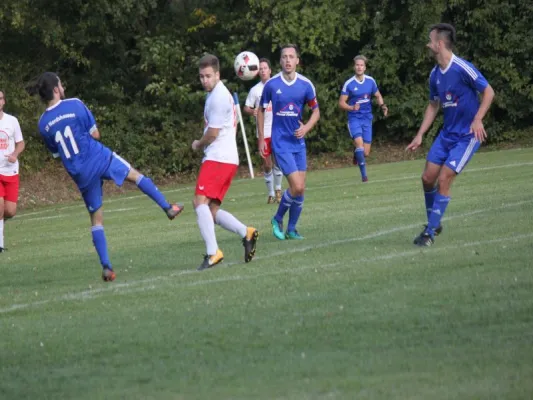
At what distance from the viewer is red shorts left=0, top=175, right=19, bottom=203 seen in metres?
16.3

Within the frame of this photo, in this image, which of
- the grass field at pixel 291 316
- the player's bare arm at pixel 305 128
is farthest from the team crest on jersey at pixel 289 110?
the grass field at pixel 291 316

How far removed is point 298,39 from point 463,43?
4.60 meters

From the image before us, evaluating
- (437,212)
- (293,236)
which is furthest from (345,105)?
(437,212)

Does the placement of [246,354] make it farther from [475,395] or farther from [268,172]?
[268,172]

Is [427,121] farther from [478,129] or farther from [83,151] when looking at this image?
[83,151]

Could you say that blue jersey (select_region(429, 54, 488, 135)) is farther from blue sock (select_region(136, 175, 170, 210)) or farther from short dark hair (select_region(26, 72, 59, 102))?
short dark hair (select_region(26, 72, 59, 102))

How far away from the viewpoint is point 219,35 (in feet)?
117

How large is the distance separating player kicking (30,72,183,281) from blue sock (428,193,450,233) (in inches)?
93.5

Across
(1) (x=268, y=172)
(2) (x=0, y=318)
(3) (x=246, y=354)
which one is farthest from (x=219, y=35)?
(3) (x=246, y=354)

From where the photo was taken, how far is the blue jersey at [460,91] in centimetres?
1136

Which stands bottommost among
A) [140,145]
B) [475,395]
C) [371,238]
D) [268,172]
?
[140,145]

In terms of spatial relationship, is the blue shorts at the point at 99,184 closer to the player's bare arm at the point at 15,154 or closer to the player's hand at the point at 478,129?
the player's hand at the point at 478,129

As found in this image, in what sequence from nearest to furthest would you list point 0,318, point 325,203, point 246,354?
point 246,354 → point 0,318 → point 325,203

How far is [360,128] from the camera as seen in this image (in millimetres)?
23609
